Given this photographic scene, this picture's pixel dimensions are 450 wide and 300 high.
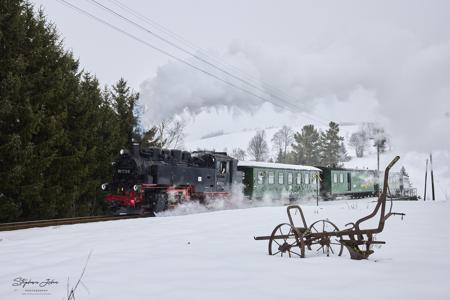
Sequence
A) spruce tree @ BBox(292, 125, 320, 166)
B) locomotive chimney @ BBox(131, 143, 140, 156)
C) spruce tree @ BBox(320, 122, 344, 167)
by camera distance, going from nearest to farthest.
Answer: locomotive chimney @ BBox(131, 143, 140, 156)
spruce tree @ BBox(320, 122, 344, 167)
spruce tree @ BBox(292, 125, 320, 166)

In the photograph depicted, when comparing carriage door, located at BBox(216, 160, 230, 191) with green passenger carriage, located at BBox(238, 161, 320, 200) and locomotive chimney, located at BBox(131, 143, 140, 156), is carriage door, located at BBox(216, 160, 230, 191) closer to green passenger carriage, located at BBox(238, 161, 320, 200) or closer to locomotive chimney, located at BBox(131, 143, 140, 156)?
green passenger carriage, located at BBox(238, 161, 320, 200)

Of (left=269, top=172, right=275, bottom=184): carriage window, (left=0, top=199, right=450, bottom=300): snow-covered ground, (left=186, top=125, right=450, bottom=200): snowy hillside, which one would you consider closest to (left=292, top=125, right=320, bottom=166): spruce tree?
(left=186, top=125, right=450, bottom=200): snowy hillside

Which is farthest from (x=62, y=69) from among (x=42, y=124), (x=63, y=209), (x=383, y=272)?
(x=383, y=272)

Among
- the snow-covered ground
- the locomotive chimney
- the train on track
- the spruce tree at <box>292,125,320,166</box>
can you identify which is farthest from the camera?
the spruce tree at <box>292,125,320,166</box>

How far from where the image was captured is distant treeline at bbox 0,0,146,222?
12.8m

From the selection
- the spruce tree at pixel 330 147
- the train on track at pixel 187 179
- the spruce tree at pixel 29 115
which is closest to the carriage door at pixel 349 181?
the train on track at pixel 187 179

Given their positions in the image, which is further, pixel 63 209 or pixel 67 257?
pixel 63 209

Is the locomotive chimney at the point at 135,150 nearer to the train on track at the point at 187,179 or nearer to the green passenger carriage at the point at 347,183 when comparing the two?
the train on track at the point at 187,179

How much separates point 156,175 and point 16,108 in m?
5.63

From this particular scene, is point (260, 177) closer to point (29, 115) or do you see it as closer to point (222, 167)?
point (222, 167)

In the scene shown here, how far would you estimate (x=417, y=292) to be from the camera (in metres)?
4.11

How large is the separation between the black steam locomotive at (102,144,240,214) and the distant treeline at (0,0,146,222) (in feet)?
4.86

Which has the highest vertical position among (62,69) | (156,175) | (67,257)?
(62,69)

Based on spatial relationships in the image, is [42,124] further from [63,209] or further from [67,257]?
[67,257]
